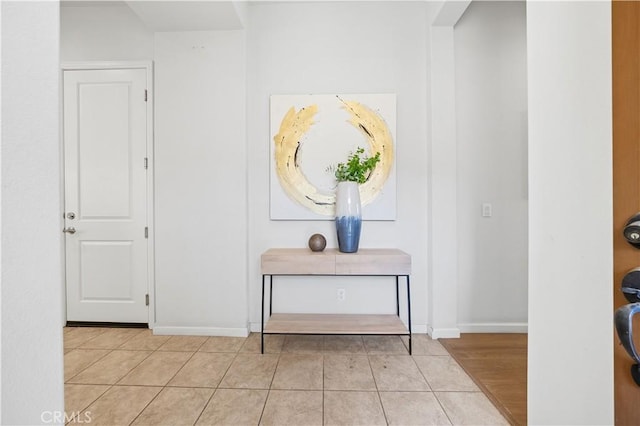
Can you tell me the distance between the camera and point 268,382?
6.46 feet

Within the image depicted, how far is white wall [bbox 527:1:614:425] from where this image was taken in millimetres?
755

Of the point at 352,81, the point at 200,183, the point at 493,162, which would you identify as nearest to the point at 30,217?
the point at 200,183

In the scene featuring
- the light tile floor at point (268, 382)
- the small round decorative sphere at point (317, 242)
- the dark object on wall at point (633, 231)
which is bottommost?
the light tile floor at point (268, 382)

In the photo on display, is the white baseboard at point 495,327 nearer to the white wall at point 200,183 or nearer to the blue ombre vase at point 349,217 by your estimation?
the blue ombre vase at point 349,217

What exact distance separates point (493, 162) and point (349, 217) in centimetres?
147

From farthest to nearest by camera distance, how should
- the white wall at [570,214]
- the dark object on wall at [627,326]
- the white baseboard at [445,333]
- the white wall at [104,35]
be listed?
the white wall at [104,35] → the white baseboard at [445,333] → the white wall at [570,214] → the dark object on wall at [627,326]

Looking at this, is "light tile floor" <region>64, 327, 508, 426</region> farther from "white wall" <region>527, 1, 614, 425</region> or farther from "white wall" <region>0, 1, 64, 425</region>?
"white wall" <region>0, 1, 64, 425</region>

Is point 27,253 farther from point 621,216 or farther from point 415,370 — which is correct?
point 415,370

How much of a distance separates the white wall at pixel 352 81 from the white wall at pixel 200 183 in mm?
172

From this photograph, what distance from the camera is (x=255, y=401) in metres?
1.77

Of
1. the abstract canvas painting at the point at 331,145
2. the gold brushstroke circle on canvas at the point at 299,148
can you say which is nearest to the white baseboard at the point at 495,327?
the abstract canvas painting at the point at 331,145

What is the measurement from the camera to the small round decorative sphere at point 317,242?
255 centimetres

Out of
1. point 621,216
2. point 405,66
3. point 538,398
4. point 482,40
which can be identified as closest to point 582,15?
point 621,216

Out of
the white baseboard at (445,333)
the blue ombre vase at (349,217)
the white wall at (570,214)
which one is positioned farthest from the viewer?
the white baseboard at (445,333)
